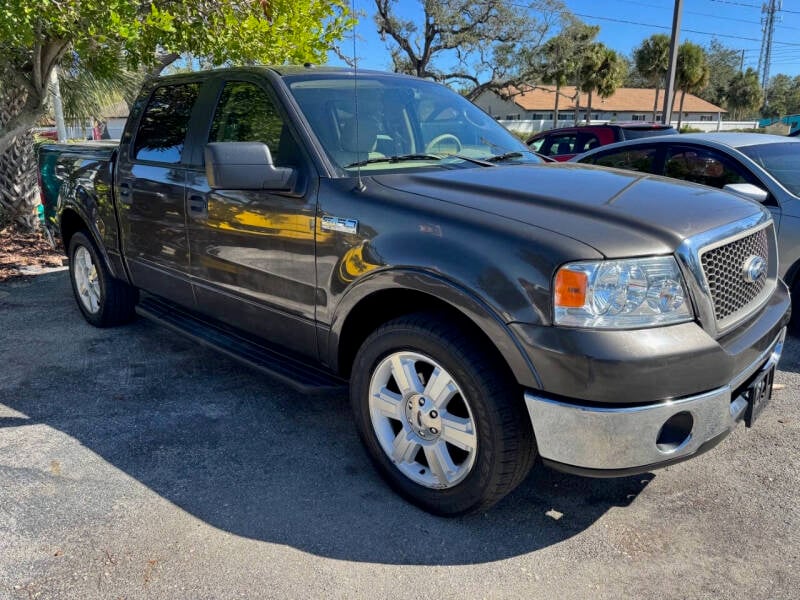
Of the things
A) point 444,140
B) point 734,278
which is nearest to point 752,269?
point 734,278

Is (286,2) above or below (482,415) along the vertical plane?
above

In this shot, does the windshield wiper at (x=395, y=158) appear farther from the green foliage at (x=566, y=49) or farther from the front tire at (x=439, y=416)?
the green foliage at (x=566, y=49)

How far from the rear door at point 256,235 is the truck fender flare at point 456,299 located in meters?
0.38

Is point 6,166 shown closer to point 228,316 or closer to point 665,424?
point 228,316

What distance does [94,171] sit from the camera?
486cm

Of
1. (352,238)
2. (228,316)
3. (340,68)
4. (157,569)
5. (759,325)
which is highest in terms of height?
(340,68)

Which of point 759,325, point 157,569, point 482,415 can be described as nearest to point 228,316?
point 157,569

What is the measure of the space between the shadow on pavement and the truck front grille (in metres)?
0.99

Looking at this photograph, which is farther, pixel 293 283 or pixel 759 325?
pixel 293 283

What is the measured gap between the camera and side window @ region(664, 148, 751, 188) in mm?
5387

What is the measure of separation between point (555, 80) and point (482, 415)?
37377mm

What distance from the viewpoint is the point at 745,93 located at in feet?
194

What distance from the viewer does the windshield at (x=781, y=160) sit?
16.7ft

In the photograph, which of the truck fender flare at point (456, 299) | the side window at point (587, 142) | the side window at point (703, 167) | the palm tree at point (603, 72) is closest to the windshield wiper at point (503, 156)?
the truck fender flare at point (456, 299)
